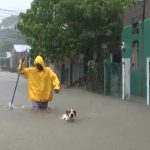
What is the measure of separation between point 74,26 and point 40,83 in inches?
618

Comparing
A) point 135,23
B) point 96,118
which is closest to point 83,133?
point 96,118

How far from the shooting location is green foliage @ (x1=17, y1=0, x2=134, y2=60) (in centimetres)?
3216

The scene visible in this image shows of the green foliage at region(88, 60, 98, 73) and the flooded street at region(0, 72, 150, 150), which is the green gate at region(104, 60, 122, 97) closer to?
the green foliage at region(88, 60, 98, 73)

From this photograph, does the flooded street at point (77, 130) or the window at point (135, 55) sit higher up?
the window at point (135, 55)

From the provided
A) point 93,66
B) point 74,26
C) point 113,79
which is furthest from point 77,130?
point 74,26

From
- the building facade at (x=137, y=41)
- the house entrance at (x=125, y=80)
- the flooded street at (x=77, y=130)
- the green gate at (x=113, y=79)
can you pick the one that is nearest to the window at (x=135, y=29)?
the building facade at (x=137, y=41)

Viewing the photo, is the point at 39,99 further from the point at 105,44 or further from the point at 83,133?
the point at 105,44

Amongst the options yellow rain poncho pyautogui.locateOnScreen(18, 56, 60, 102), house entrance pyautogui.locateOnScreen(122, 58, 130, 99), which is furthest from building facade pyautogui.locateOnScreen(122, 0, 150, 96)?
yellow rain poncho pyautogui.locateOnScreen(18, 56, 60, 102)

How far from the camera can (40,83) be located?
60.2 ft

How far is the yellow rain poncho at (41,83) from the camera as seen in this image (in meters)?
18.2

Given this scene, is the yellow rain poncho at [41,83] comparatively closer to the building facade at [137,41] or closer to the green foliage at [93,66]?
the building facade at [137,41]

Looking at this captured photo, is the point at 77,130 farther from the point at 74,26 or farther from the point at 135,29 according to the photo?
the point at 74,26

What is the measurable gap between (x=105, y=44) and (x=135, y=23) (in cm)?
523

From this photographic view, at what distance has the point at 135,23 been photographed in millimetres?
28984
